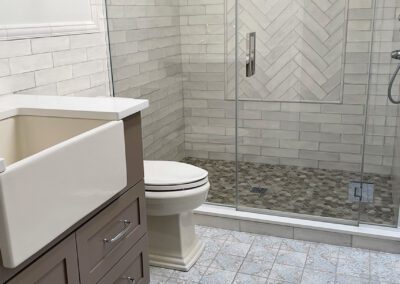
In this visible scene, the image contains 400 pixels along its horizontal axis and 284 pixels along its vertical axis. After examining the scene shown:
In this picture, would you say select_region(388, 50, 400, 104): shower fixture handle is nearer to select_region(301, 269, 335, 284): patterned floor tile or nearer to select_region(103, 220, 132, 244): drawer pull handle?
select_region(301, 269, 335, 284): patterned floor tile

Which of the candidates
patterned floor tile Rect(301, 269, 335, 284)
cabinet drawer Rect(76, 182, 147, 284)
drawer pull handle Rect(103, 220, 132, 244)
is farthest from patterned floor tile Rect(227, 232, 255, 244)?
drawer pull handle Rect(103, 220, 132, 244)

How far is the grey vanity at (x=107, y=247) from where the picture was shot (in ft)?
4.06

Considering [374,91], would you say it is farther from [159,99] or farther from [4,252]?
[4,252]

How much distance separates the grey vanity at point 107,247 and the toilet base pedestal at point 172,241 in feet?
1.12

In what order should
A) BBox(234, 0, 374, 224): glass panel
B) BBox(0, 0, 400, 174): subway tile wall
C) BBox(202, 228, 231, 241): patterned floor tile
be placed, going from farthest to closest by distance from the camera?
BBox(234, 0, 374, 224): glass panel < BBox(0, 0, 400, 174): subway tile wall < BBox(202, 228, 231, 241): patterned floor tile

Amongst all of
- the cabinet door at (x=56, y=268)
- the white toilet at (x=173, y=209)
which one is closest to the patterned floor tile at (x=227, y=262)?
the white toilet at (x=173, y=209)

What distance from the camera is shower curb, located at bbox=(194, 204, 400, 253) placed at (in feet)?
7.68

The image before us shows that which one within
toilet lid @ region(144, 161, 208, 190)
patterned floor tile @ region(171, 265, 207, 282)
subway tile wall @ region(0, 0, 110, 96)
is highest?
subway tile wall @ region(0, 0, 110, 96)

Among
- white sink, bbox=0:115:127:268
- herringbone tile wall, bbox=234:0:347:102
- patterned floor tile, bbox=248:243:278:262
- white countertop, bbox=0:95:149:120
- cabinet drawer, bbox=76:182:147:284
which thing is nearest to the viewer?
white sink, bbox=0:115:127:268

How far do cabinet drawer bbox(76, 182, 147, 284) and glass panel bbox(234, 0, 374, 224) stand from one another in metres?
1.12

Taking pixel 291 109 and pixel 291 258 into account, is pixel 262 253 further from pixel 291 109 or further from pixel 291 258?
pixel 291 109

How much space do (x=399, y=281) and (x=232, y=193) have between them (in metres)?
1.15

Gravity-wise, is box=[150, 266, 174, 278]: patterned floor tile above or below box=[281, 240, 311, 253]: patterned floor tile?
below

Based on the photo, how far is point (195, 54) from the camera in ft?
11.2
